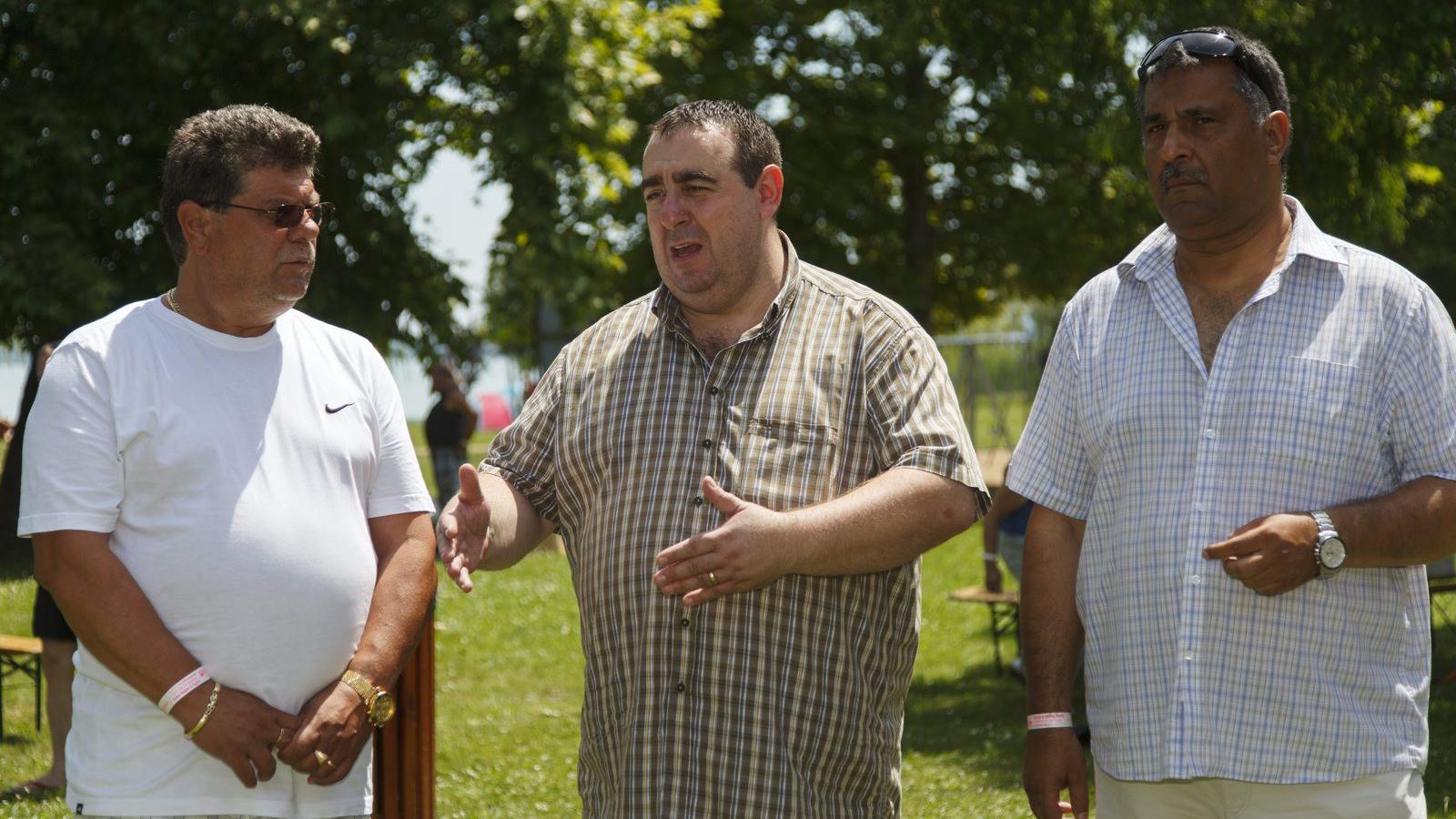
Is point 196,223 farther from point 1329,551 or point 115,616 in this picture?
point 1329,551

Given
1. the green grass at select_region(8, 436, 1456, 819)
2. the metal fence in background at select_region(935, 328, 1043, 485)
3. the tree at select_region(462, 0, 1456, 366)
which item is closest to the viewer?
the green grass at select_region(8, 436, 1456, 819)

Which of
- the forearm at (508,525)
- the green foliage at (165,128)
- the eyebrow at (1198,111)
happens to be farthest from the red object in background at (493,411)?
the eyebrow at (1198,111)

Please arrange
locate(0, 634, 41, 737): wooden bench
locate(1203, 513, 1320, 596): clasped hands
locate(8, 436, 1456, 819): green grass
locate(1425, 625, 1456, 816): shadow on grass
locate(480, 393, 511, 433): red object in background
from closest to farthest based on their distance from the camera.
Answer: locate(1203, 513, 1320, 596): clasped hands
locate(1425, 625, 1456, 816): shadow on grass
locate(8, 436, 1456, 819): green grass
locate(0, 634, 41, 737): wooden bench
locate(480, 393, 511, 433): red object in background

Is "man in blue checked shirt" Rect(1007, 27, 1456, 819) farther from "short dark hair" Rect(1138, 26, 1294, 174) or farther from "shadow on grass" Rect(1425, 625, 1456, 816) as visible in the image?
"shadow on grass" Rect(1425, 625, 1456, 816)

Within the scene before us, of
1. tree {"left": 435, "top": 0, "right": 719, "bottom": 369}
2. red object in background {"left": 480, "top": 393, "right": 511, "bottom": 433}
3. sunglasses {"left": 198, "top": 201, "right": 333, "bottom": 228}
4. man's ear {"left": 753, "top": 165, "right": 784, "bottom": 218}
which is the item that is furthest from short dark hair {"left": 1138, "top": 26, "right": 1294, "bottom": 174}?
red object in background {"left": 480, "top": 393, "right": 511, "bottom": 433}

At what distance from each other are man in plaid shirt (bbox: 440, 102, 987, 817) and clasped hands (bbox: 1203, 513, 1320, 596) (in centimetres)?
59

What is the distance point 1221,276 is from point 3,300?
466 inches

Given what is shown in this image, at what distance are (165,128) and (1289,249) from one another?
12708 millimetres

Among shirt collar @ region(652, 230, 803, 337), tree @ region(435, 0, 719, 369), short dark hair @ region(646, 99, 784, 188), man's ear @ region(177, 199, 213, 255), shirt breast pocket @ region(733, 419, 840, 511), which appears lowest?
shirt breast pocket @ region(733, 419, 840, 511)

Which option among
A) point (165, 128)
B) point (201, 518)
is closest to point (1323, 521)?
point (201, 518)

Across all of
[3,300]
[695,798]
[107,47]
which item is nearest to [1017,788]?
[695,798]

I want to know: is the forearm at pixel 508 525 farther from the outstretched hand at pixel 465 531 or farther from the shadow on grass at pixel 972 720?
the shadow on grass at pixel 972 720

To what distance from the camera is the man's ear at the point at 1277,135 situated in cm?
308

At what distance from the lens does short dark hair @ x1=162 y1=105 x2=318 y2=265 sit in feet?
10.9
